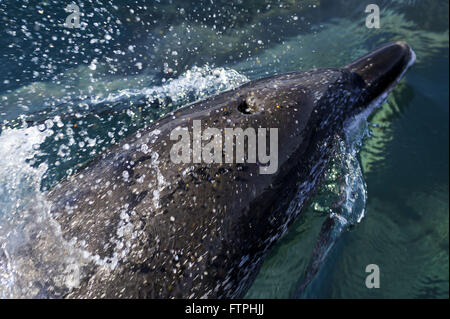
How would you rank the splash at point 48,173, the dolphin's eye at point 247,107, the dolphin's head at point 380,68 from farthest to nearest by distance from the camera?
the dolphin's head at point 380,68 < the dolphin's eye at point 247,107 < the splash at point 48,173

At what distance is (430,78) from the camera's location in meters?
4.50

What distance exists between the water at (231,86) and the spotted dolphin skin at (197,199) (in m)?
0.18

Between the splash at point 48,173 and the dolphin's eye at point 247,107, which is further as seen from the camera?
the dolphin's eye at point 247,107

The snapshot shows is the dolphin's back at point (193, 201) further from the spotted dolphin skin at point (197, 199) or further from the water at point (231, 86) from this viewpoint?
the water at point (231, 86)

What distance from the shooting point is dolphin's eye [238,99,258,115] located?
234 centimetres

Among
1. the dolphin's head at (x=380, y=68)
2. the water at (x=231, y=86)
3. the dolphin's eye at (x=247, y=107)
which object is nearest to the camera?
the dolphin's eye at (x=247, y=107)

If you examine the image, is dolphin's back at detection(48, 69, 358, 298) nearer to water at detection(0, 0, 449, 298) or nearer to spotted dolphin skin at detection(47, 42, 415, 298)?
spotted dolphin skin at detection(47, 42, 415, 298)

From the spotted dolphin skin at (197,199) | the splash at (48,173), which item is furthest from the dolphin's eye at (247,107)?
the splash at (48,173)

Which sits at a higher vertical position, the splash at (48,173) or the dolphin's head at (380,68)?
the dolphin's head at (380,68)

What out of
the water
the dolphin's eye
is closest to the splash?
the water

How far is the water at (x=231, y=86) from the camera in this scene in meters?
2.56
